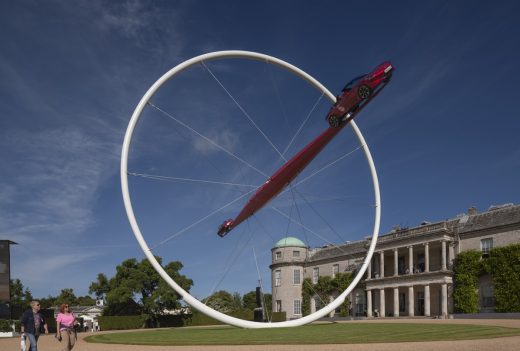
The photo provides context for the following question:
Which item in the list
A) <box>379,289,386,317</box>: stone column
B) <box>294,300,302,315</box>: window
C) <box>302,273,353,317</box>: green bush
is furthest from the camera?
<box>294,300,302,315</box>: window

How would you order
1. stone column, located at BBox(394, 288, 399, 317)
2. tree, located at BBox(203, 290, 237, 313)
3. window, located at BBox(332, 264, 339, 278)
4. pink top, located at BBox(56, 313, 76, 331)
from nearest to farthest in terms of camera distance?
pink top, located at BBox(56, 313, 76, 331)
stone column, located at BBox(394, 288, 399, 317)
window, located at BBox(332, 264, 339, 278)
tree, located at BBox(203, 290, 237, 313)

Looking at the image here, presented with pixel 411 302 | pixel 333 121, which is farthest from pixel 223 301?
pixel 333 121

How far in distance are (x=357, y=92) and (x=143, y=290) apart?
4452 cm

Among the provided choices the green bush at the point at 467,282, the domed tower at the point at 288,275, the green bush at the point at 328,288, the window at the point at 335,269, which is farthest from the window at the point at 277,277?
the green bush at the point at 467,282

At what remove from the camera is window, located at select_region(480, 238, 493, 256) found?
46175 millimetres

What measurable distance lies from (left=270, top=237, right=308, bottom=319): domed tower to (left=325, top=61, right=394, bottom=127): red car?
167 ft

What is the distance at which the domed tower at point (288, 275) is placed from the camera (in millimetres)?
67125

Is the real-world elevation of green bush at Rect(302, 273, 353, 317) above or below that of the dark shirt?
below

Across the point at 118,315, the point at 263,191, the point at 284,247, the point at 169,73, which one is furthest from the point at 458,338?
the point at 284,247

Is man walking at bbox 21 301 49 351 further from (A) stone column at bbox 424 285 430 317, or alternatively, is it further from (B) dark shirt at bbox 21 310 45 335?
(A) stone column at bbox 424 285 430 317

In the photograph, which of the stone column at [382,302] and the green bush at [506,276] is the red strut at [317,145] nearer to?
the green bush at [506,276]

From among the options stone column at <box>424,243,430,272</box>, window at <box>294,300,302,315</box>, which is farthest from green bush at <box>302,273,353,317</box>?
stone column at <box>424,243,430,272</box>

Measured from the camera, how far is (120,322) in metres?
53.0

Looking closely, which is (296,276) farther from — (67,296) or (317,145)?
(67,296)
